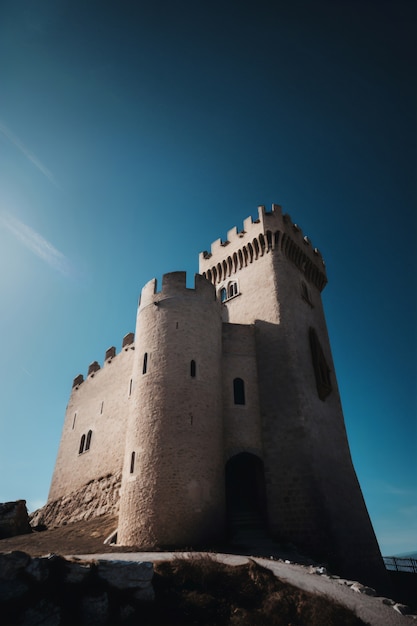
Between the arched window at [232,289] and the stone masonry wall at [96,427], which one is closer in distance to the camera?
the stone masonry wall at [96,427]

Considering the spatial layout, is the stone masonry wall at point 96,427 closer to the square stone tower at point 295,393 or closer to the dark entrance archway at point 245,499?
the dark entrance archway at point 245,499

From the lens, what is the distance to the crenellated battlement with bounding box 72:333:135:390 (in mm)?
25862

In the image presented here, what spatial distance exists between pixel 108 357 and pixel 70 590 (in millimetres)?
21131

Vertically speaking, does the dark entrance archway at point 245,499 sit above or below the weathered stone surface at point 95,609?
above

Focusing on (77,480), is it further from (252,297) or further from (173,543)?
(252,297)

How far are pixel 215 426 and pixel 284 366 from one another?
5.36m

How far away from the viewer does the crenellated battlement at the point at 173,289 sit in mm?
19203

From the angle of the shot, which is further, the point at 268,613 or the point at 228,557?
the point at 228,557

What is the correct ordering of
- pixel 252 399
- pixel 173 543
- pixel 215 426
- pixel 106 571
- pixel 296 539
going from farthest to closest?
pixel 252 399, pixel 215 426, pixel 296 539, pixel 173 543, pixel 106 571

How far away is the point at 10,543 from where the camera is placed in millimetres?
16859

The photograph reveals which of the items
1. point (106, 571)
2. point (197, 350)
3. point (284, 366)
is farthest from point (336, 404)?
point (106, 571)

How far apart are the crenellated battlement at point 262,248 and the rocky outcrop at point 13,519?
58.4ft

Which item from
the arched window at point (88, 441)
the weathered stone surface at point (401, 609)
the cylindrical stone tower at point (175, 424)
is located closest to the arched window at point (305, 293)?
the cylindrical stone tower at point (175, 424)

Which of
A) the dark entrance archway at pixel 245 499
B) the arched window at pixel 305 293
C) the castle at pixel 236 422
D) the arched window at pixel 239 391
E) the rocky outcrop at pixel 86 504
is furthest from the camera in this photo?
the arched window at pixel 305 293
